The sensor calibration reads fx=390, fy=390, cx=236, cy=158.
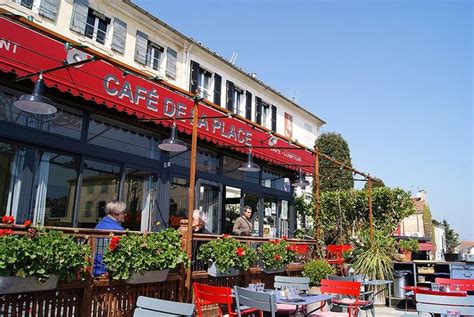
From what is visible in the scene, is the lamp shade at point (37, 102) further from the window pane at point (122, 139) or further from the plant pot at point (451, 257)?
the plant pot at point (451, 257)

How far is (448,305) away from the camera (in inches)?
160

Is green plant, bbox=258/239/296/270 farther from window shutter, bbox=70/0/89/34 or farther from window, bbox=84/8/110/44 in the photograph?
window, bbox=84/8/110/44

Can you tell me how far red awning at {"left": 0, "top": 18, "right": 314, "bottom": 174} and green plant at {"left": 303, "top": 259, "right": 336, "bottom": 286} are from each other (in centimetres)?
332

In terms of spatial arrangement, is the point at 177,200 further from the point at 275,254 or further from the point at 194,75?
the point at 194,75

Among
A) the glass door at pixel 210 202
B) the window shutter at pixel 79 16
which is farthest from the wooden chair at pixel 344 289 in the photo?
the window shutter at pixel 79 16

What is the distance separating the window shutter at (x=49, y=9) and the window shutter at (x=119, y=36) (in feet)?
6.85

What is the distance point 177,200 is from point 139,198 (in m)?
1.02

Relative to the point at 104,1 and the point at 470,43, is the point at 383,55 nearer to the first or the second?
the point at 470,43

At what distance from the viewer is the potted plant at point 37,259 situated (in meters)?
3.62

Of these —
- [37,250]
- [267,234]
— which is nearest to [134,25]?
[267,234]

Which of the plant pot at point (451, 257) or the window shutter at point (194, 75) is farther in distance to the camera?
the window shutter at point (194, 75)

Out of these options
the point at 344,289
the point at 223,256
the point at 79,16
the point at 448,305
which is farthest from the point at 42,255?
the point at 79,16

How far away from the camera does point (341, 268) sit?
9711 mm

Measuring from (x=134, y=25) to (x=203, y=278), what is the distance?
1124 cm
